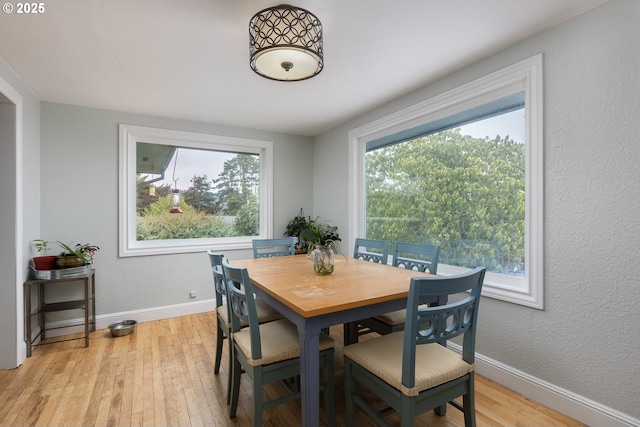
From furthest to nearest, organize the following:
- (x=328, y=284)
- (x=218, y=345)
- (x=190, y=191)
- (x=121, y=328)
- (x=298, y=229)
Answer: (x=298, y=229) → (x=190, y=191) → (x=121, y=328) → (x=218, y=345) → (x=328, y=284)

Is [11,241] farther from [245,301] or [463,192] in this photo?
[463,192]

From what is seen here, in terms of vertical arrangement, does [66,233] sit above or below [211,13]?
below

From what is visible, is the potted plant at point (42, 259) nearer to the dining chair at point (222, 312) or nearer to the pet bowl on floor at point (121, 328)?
the pet bowl on floor at point (121, 328)

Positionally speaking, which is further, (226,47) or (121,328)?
(121,328)

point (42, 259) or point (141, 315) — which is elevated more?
point (42, 259)

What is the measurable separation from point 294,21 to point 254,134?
259cm

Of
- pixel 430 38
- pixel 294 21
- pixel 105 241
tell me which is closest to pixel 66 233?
pixel 105 241

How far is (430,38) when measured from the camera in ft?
6.41

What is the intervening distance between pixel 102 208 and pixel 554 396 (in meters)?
4.23

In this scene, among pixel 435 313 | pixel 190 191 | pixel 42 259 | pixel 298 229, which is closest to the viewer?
pixel 435 313

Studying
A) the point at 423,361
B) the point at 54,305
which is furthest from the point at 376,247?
the point at 54,305

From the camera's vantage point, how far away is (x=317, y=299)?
1441 millimetres

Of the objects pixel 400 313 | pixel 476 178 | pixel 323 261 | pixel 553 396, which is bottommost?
pixel 553 396

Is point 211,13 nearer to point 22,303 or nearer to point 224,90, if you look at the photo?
point 224,90
